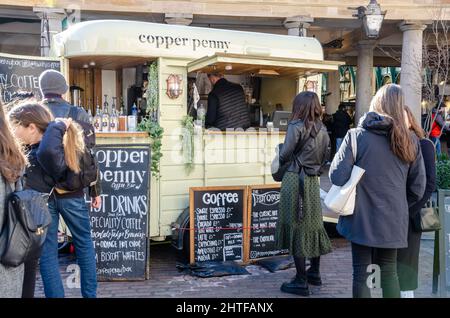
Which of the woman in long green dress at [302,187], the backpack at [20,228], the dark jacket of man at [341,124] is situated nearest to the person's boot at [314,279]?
the woman in long green dress at [302,187]

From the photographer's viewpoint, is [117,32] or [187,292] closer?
[187,292]

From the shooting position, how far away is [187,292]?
15.6 feet

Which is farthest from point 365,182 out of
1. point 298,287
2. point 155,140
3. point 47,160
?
point 155,140

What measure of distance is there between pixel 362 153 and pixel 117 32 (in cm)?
329

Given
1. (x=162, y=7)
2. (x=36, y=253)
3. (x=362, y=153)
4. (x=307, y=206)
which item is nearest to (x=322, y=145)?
(x=307, y=206)

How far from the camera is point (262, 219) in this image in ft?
19.1

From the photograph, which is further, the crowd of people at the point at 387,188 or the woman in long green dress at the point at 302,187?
the woman in long green dress at the point at 302,187

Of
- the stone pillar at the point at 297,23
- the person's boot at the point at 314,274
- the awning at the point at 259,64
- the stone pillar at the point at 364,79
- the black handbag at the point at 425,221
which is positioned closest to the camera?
the black handbag at the point at 425,221

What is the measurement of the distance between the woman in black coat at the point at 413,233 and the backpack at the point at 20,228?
8.64ft

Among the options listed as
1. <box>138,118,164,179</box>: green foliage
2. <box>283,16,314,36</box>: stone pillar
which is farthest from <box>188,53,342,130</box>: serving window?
<box>283,16,314,36</box>: stone pillar

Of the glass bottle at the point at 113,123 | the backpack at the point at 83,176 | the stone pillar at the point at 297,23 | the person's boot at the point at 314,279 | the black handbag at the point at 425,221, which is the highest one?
the stone pillar at the point at 297,23

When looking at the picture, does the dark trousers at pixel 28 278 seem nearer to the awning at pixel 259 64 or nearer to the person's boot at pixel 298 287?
the person's boot at pixel 298 287

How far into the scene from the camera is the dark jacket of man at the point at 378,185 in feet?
11.4
